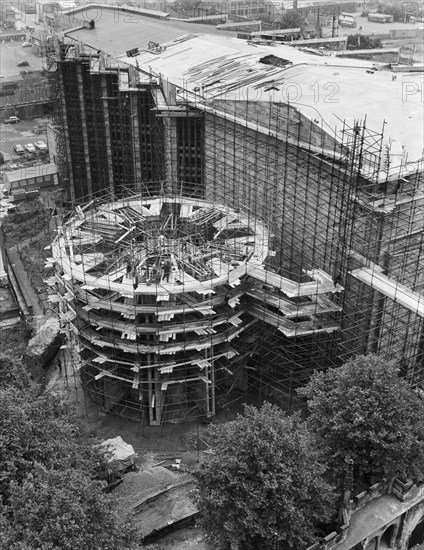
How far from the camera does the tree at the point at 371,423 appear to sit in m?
38.9

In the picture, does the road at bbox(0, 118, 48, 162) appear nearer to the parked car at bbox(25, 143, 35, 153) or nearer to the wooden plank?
the parked car at bbox(25, 143, 35, 153)

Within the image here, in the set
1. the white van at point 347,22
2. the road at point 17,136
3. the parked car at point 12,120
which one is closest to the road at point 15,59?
the parked car at point 12,120

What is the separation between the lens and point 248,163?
61.7 metres

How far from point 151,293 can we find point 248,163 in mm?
19193

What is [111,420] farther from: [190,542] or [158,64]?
[158,64]

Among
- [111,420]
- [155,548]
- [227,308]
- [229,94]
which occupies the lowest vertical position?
[111,420]

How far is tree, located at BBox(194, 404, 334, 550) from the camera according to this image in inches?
1363

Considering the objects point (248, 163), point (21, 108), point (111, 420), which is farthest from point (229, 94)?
point (21, 108)

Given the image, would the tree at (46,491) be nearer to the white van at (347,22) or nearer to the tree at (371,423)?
the tree at (371,423)

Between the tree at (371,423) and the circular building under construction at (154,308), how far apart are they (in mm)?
12844

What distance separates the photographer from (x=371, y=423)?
3903 centimetres

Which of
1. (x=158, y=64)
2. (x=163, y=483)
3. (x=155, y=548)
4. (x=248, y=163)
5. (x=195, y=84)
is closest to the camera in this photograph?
(x=155, y=548)

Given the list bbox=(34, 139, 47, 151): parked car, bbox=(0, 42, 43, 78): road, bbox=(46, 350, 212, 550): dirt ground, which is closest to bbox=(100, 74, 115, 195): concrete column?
bbox=(46, 350, 212, 550): dirt ground

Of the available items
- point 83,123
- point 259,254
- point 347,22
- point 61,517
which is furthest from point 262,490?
point 347,22
